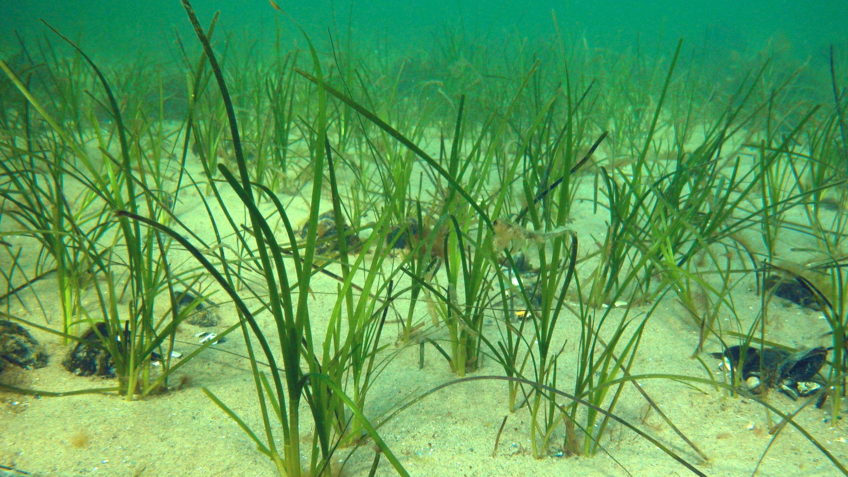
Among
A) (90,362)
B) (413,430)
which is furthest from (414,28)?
(413,430)

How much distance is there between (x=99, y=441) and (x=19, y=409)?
338mm

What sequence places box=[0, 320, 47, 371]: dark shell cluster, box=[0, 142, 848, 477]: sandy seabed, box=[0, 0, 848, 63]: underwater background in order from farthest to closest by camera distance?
box=[0, 0, 848, 63]: underwater background
box=[0, 320, 47, 371]: dark shell cluster
box=[0, 142, 848, 477]: sandy seabed

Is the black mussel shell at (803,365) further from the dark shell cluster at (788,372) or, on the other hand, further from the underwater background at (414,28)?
the underwater background at (414,28)

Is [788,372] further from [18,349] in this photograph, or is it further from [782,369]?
[18,349]

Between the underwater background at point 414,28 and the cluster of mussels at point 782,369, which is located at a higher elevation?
the underwater background at point 414,28

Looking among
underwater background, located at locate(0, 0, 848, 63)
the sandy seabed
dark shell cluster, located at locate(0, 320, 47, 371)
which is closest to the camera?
the sandy seabed

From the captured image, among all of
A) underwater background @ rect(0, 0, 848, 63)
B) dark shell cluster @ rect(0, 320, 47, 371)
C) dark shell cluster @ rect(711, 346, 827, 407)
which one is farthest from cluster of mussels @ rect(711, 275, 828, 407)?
dark shell cluster @ rect(0, 320, 47, 371)

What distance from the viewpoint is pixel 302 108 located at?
5.19m

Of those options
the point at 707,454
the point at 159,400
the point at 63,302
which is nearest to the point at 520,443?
the point at 707,454

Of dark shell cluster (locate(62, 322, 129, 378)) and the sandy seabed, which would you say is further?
dark shell cluster (locate(62, 322, 129, 378))

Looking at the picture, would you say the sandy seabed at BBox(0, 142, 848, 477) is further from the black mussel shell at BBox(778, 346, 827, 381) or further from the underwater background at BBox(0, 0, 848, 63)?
the underwater background at BBox(0, 0, 848, 63)

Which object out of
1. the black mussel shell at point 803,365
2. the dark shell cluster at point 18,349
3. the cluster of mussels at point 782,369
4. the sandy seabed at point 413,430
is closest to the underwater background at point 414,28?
the dark shell cluster at point 18,349

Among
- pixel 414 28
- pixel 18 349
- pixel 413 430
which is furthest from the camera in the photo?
pixel 414 28

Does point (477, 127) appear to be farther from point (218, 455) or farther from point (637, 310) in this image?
point (218, 455)
